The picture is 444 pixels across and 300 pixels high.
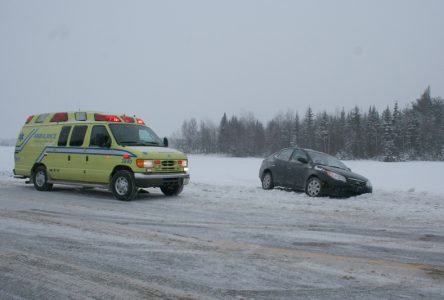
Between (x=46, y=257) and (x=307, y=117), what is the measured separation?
103 meters

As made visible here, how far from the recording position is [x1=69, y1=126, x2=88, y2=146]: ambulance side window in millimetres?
11477

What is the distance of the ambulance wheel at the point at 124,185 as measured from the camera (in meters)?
10.3

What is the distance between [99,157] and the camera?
10.9 m

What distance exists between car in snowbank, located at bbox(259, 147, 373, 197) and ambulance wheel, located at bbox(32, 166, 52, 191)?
22.6 ft

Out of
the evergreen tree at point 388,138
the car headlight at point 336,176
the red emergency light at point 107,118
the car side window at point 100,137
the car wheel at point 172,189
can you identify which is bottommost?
the car wheel at point 172,189

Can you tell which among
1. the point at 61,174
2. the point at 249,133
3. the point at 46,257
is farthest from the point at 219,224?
the point at 249,133

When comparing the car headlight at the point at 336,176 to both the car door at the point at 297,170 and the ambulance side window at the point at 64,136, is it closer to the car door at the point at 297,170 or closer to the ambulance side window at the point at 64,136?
the car door at the point at 297,170

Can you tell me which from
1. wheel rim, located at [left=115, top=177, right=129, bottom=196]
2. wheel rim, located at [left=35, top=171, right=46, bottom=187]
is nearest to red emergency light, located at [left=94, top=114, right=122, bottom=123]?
wheel rim, located at [left=115, top=177, right=129, bottom=196]

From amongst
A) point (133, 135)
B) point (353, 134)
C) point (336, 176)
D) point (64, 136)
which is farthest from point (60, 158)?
point (353, 134)

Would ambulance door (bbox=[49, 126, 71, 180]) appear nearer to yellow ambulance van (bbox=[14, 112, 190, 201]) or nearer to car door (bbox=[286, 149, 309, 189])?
yellow ambulance van (bbox=[14, 112, 190, 201])

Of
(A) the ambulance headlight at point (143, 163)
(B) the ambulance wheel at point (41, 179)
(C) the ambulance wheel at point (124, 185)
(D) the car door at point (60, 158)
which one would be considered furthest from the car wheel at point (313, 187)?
(B) the ambulance wheel at point (41, 179)

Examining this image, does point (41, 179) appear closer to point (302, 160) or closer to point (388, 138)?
point (302, 160)

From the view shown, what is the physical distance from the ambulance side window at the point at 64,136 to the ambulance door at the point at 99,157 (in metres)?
1.10

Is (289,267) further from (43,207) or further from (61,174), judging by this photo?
(61,174)
